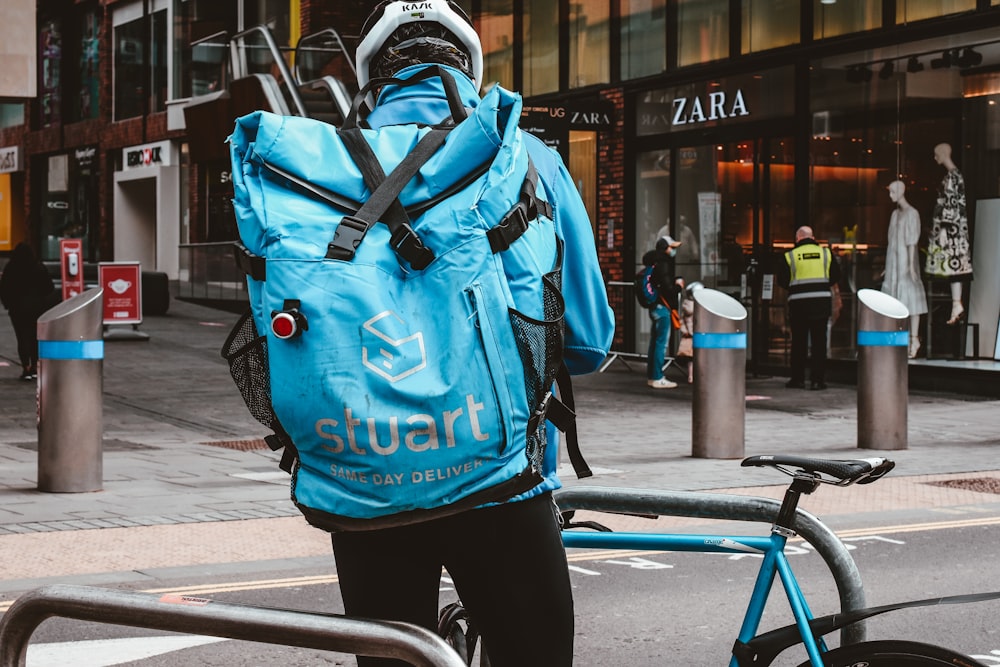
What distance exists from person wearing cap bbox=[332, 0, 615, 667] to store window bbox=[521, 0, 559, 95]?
72.2 feet

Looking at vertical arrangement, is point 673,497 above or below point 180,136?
below

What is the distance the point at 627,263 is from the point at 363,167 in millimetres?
20722

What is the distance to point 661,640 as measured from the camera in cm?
574

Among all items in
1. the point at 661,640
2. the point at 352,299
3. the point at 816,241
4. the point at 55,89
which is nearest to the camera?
the point at 352,299

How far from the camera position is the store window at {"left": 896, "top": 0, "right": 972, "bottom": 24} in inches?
672

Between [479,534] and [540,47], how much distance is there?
23.0m

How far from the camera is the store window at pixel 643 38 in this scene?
22.0 meters

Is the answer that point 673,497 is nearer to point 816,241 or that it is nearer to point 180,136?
point 816,241

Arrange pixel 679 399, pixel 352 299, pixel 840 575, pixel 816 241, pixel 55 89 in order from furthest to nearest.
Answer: pixel 55 89 → pixel 816 241 → pixel 679 399 → pixel 840 575 → pixel 352 299

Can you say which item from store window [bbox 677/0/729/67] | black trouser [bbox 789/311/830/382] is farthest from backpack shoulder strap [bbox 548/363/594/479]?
store window [bbox 677/0/729/67]

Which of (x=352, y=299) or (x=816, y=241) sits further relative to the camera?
(x=816, y=241)

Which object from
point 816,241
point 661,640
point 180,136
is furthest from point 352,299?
point 180,136

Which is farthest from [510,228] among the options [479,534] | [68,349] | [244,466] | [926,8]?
[926,8]

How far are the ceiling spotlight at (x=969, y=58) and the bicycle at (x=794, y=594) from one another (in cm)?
1572
